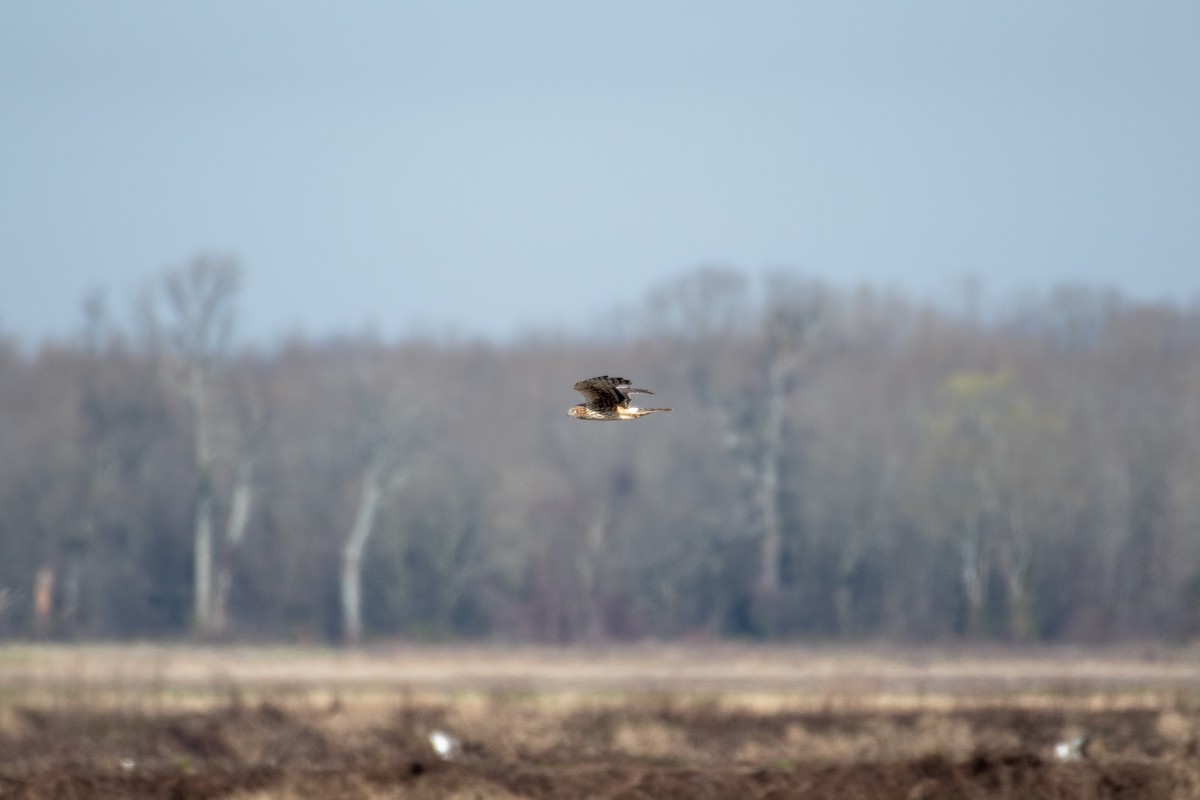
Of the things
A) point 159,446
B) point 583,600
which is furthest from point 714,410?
point 159,446

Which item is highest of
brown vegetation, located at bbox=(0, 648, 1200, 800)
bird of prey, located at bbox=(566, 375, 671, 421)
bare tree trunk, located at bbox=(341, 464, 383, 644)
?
bird of prey, located at bbox=(566, 375, 671, 421)

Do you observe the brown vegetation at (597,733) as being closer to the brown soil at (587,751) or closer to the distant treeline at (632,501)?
the brown soil at (587,751)

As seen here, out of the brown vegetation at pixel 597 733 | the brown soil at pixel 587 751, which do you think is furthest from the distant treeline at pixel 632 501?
the brown soil at pixel 587 751

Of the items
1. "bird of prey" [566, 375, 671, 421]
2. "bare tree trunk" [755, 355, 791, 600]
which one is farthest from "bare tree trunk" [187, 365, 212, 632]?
"bird of prey" [566, 375, 671, 421]

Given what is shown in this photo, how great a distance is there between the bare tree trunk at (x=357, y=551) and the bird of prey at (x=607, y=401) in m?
38.0

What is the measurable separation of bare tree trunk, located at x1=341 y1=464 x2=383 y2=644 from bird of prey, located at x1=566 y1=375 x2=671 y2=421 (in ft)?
125

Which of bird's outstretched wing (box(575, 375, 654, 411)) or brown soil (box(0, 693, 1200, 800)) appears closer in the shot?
bird's outstretched wing (box(575, 375, 654, 411))

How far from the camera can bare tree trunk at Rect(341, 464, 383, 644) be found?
4984 cm

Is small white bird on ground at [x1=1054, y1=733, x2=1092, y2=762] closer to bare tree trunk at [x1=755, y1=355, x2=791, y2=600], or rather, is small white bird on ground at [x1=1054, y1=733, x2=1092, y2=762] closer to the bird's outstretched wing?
the bird's outstretched wing

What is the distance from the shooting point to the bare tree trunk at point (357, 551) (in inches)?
1962

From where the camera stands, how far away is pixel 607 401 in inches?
482

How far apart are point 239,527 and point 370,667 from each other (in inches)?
665

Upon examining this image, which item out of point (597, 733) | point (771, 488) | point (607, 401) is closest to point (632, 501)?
point (771, 488)

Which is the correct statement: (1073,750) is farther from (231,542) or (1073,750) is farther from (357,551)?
(231,542)
